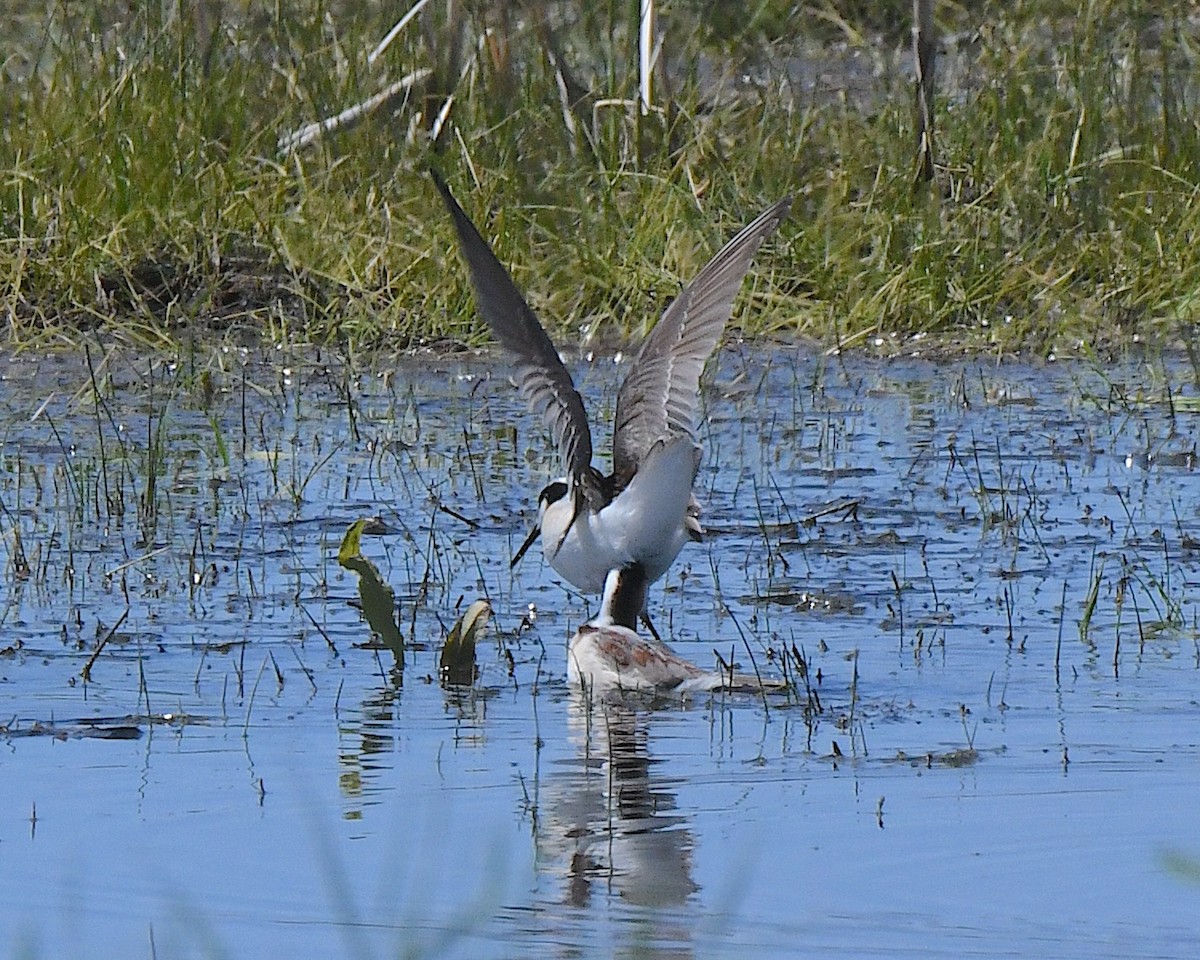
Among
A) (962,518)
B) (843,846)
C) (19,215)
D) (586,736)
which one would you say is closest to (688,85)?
(19,215)

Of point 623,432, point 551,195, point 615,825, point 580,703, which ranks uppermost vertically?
point 551,195

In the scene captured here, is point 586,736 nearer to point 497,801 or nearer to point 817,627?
point 497,801

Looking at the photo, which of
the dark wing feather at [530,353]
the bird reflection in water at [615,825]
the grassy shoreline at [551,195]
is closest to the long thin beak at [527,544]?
the dark wing feather at [530,353]

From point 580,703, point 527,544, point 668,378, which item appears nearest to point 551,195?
point 527,544

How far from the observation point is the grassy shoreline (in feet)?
31.7

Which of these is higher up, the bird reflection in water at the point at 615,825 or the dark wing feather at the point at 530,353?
the dark wing feather at the point at 530,353

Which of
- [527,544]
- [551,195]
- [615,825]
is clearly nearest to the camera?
[615,825]

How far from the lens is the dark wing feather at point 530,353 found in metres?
5.85

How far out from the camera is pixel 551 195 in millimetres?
10344

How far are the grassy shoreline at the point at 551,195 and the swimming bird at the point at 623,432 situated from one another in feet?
10.7

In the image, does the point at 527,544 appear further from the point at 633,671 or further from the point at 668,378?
the point at 633,671

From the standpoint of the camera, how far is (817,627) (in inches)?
234

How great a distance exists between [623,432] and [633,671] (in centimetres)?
82

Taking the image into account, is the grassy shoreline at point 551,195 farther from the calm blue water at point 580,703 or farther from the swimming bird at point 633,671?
the swimming bird at point 633,671
